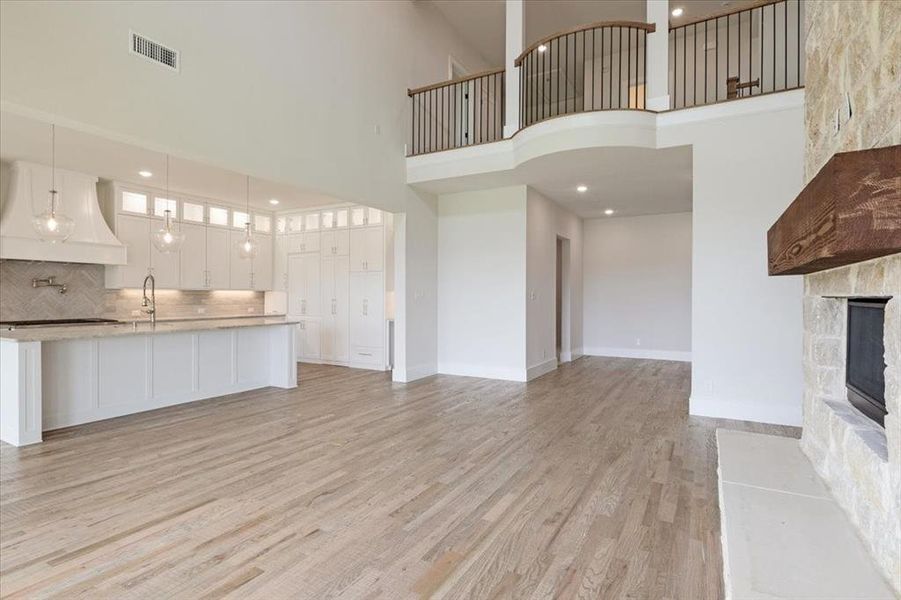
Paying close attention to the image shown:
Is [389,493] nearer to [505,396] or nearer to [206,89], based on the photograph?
[505,396]

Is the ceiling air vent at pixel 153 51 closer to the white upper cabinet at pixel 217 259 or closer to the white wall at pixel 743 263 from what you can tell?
the white upper cabinet at pixel 217 259

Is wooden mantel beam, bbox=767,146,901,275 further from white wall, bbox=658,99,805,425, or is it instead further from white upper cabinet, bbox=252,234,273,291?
white upper cabinet, bbox=252,234,273,291

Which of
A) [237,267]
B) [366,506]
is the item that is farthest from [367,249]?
[366,506]

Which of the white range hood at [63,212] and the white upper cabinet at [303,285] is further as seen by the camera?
the white upper cabinet at [303,285]

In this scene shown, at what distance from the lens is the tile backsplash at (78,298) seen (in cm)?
581

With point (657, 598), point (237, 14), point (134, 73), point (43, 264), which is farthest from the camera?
point (43, 264)

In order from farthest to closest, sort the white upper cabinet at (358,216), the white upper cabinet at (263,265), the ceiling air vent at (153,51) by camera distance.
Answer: the white upper cabinet at (263,265) < the white upper cabinet at (358,216) < the ceiling air vent at (153,51)

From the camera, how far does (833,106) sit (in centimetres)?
214

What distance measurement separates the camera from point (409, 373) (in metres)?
6.50

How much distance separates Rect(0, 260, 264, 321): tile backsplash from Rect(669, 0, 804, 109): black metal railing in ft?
25.6

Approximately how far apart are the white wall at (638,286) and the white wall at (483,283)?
3.42 meters

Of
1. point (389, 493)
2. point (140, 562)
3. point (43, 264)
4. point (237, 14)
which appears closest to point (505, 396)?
point (389, 493)

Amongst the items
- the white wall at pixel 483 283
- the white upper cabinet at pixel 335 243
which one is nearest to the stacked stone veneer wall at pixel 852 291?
the white wall at pixel 483 283

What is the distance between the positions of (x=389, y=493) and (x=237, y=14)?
455 cm
